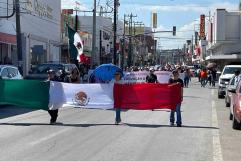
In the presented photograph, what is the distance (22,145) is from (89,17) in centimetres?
10036

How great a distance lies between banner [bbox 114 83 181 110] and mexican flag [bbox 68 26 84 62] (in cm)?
2287

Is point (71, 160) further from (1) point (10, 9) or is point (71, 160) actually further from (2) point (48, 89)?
(1) point (10, 9)

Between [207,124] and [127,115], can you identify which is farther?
[127,115]

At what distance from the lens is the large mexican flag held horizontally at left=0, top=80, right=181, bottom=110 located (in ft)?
59.1

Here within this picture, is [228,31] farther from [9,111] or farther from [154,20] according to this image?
[9,111]

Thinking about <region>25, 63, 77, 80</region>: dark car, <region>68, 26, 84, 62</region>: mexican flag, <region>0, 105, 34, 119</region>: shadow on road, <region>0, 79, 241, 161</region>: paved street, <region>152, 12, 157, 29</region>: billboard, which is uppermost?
<region>152, 12, 157, 29</region>: billboard

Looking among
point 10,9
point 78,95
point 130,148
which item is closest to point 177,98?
point 78,95

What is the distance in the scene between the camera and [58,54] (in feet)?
220

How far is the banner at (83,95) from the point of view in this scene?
18.4m

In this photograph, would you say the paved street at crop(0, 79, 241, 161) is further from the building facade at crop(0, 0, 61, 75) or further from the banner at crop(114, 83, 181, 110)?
the building facade at crop(0, 0, 61, 75)

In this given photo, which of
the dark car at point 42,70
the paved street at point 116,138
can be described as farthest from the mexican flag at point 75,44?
the paved street at point 116,138

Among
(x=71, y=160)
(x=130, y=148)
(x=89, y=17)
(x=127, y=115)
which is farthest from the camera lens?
(x=89, y=17)

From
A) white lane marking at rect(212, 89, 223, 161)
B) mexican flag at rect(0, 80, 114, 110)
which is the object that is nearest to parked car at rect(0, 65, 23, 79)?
mexican flag at rect(0, 80, 114, 110)

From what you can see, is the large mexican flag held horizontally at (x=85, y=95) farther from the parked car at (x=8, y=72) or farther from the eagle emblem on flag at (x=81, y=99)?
the parked car at (x=8, y=72)
